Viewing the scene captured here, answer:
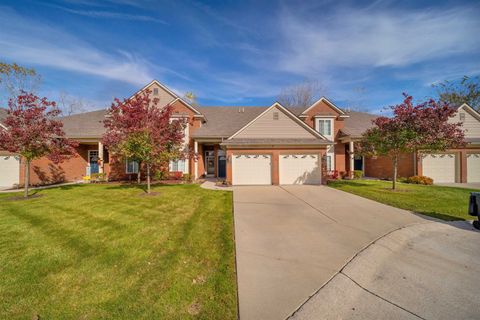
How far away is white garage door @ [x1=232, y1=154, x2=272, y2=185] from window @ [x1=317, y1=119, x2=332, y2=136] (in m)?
7.66

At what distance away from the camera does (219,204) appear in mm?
8414

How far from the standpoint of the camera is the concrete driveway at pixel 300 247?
9.43 ft

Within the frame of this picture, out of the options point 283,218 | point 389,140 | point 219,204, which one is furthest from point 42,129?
point 389,140

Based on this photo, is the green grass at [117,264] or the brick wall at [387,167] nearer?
the green grass at [117,264]

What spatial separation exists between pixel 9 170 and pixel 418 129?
1022 inches

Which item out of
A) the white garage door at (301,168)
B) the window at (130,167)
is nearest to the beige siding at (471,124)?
the white garage door at (301,168)

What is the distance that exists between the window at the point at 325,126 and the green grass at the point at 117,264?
14690mm

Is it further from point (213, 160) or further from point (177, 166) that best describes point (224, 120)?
point (177, 166)

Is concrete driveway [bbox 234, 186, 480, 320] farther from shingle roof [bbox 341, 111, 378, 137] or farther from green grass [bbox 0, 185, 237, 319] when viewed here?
shingle roof [bbox 341, 111, 378, 137]

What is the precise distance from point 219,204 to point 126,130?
5.80m

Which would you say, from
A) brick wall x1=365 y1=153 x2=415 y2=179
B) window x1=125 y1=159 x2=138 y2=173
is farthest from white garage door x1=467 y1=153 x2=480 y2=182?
window x1=125 y1=159 x2=138 y2=173

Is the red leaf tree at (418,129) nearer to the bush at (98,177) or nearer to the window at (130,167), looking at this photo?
the window at (130,167)

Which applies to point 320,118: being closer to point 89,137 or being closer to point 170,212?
point 170,212

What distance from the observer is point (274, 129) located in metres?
14.8
